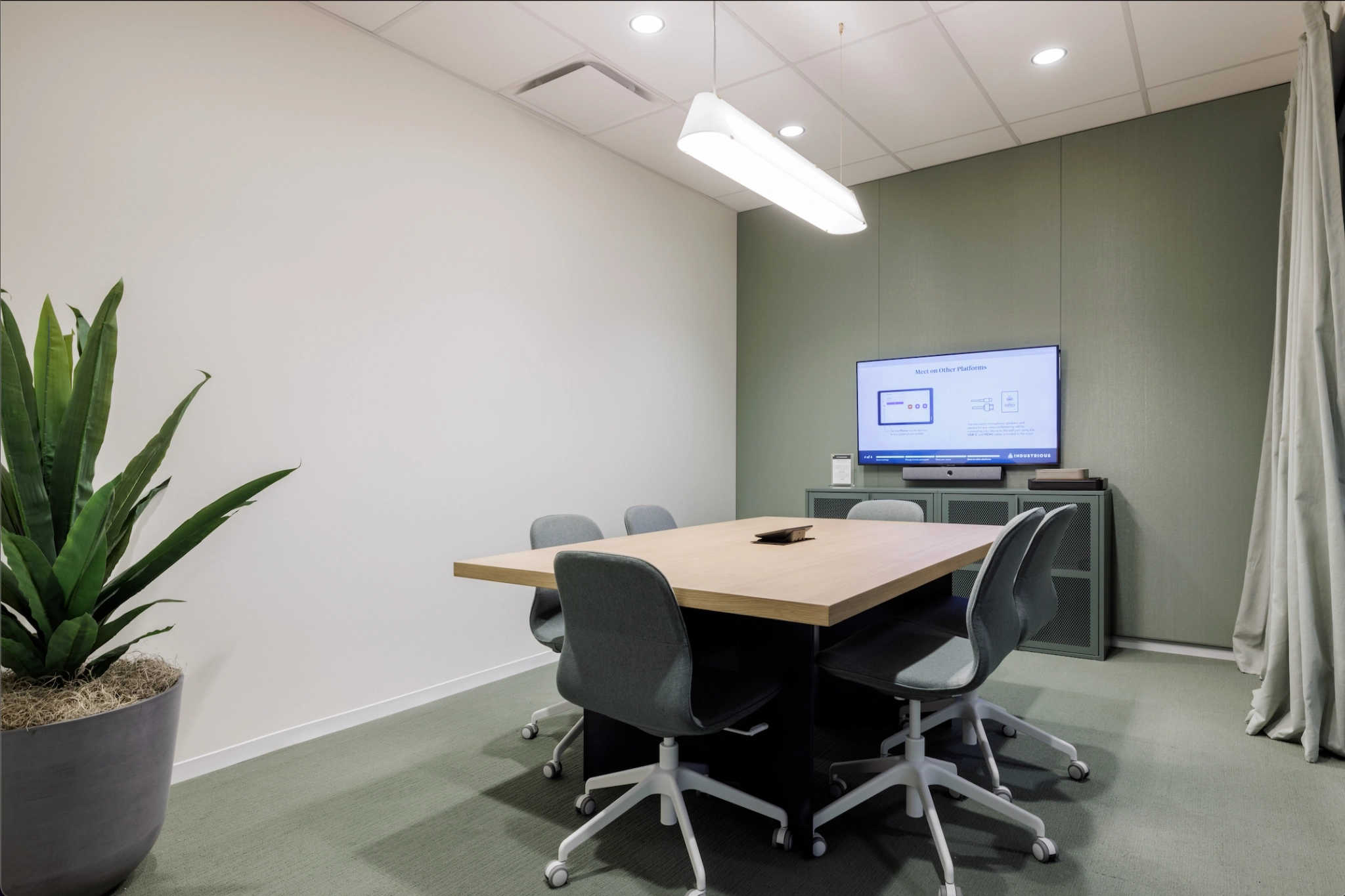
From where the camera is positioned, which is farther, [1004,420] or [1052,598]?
[1004,420]

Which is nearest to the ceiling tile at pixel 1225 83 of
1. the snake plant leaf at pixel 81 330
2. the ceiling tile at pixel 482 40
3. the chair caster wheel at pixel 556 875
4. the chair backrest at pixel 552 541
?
the ceiling tile at pixel 482 40

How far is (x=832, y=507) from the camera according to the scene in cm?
509

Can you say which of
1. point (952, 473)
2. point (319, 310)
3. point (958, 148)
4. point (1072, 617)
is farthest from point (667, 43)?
point (1072, 617)

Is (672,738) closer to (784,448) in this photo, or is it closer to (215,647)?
(215,647)

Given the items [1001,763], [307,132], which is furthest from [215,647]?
[1001,763]

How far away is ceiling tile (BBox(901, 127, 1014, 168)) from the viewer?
4.55m

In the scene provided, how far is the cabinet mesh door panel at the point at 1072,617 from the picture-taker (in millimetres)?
4168

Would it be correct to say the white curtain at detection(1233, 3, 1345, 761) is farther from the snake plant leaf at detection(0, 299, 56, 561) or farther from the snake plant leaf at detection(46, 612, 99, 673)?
the snake plant leaf at detection(0, 299, 56, 561)

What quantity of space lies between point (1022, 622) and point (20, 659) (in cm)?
280

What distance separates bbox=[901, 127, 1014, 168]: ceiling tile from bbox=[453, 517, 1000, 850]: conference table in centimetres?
281

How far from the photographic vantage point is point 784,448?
5.74 metres

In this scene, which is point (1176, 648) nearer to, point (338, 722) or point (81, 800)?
point (338, 722)

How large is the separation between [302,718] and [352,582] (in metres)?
0.59

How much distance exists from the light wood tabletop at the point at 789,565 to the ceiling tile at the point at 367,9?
2.43m
